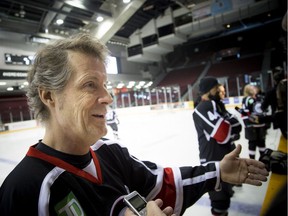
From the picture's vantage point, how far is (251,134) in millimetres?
2727

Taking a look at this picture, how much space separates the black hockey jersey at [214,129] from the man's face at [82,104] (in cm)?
97

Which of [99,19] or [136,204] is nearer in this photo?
[136,204]

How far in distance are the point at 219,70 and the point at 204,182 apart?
1365cm

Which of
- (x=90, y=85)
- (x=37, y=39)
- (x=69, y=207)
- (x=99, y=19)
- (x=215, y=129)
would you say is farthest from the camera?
(x=215, y=129)

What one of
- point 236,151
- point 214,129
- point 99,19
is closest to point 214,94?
point 214,129

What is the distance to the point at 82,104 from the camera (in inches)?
26.4

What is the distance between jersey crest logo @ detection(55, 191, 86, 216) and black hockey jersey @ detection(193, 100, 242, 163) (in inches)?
43.4

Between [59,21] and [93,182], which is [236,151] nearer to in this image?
[93,182]

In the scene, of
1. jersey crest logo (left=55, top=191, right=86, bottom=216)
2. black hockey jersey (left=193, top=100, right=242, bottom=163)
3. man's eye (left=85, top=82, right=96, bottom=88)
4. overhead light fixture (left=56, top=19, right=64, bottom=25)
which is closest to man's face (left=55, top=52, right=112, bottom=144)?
man's eye (left=85, top=82, right=96, bottom=88)

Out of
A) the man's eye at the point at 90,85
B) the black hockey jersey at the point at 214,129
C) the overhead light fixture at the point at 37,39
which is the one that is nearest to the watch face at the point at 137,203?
the man's eye at the point at 90,85

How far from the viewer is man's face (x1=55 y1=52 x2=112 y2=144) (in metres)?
0.67

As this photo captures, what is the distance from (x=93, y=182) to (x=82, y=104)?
0.75 ft

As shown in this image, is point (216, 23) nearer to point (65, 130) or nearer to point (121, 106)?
point (121, 106)

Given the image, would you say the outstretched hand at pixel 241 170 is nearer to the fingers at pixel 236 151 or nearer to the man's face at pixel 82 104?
the fingers at pixel 236 151
